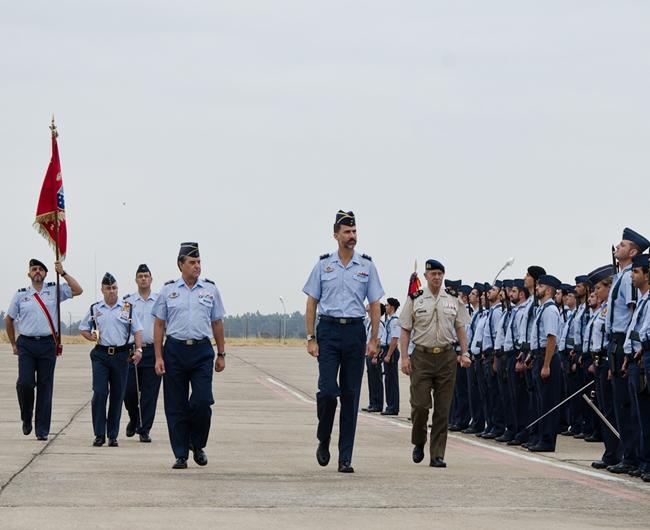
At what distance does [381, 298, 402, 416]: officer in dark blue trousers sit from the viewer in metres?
23.7

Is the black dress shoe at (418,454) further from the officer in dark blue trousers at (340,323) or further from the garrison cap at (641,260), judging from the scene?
the garrison cap at (641,260)

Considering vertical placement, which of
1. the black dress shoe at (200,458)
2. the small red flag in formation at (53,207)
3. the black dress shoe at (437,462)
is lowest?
the black dress shoe at (200,458)

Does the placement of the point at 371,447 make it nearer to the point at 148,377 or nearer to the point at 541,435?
the point at 541,435

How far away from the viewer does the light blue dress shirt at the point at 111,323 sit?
16.0 meters

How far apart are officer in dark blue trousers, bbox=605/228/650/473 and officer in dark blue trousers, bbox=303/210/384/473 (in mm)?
2156

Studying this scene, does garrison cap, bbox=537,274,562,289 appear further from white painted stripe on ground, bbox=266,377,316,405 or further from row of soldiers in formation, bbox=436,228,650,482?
white painted stripe on ground, bbox=266,377,316,405

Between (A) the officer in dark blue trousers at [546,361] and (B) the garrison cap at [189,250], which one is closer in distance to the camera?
(B) the garrison cap at [189,250]

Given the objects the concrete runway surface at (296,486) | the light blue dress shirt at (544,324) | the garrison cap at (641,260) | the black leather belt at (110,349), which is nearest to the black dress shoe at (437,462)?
the concrete runway surface at (296,486)

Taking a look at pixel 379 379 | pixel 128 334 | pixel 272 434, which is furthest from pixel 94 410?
pixel 379 379

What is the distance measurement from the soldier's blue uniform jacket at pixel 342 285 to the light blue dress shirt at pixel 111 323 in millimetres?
3755

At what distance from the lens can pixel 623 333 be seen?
12984mm

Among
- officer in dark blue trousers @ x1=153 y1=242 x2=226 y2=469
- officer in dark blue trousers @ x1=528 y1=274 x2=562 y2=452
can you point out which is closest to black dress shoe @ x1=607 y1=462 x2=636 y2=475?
officer in dark blue trousers @ x1=528 y1=274 x2=562 y2=452

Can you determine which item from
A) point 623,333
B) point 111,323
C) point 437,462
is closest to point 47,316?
point 111,323

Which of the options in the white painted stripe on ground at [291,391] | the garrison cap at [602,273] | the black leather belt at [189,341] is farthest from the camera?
the white painted stripe on ground at [291,391]
